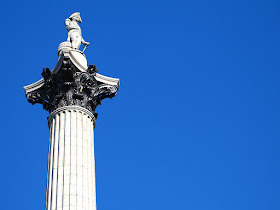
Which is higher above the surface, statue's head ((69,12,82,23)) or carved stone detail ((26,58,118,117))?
statue's head ((69,12,82,23))

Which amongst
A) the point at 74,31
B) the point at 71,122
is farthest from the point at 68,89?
the point at 74,31

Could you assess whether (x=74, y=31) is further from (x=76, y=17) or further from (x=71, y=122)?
(x=71, y=122)

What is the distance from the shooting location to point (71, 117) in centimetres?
2844

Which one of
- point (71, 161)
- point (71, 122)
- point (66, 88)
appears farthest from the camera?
point (66, 88)

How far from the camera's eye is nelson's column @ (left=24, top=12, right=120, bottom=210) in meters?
25.5

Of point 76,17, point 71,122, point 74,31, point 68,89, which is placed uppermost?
point 76,17

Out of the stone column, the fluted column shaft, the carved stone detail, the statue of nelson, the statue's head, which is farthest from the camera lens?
the statue's head

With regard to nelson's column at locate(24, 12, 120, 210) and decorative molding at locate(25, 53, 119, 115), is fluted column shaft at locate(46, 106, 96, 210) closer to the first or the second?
nelson's column at locate(24, 12, 120, 210)

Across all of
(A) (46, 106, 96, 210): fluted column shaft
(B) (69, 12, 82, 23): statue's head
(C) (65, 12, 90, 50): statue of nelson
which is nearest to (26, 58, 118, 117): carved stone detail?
(A) (46, 106, 96, 210): fluted column shaft

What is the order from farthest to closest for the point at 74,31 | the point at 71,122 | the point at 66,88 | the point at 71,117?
the point at 74,31 < the point at 66,88 < the point at 71,117 < the point at 71,122

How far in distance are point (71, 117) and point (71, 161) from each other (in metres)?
2.89

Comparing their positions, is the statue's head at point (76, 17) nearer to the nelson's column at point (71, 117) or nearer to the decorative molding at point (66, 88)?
the nelson's column at point (71, 117)

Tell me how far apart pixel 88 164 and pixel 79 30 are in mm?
9469

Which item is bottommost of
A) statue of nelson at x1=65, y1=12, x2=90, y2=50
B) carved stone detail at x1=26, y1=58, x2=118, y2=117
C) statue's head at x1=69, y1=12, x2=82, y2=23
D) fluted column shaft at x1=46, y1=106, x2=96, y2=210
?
fluted column shaft at x1=46, y1=106, x2=96, y2=210
